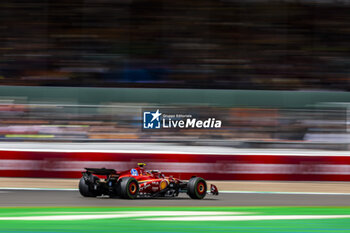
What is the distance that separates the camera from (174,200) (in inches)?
337

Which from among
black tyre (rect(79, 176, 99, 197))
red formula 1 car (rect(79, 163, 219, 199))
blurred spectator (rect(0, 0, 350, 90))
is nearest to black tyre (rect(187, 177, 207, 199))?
red formula 1 car (rect(79, 163, 219, 199))

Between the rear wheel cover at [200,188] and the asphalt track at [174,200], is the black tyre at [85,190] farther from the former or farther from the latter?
the rear wheel cover at [200,188]

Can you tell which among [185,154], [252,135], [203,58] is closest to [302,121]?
[252,135]

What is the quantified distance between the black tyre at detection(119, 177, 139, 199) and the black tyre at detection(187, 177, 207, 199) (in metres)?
0.80

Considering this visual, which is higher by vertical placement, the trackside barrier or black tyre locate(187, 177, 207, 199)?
the trackside barrier

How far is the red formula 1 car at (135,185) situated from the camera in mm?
8227

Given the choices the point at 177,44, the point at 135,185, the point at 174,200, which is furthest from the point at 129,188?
the point at 177,44

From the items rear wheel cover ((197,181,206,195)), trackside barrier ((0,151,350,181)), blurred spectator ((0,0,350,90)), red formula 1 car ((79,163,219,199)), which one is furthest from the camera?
blurred spectator ((0,0,350,90))

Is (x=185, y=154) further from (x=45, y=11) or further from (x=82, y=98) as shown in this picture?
(x=45, y=11)

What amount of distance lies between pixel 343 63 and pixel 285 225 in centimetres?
975

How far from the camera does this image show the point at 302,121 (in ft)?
40.9

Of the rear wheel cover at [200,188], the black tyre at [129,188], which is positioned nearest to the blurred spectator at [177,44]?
the rear wheel cover at [200,188]

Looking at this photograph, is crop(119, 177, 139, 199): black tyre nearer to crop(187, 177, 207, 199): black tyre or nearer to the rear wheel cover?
crop(187, 177, 207, 199): black tyre

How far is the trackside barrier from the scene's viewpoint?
38.1 ft
